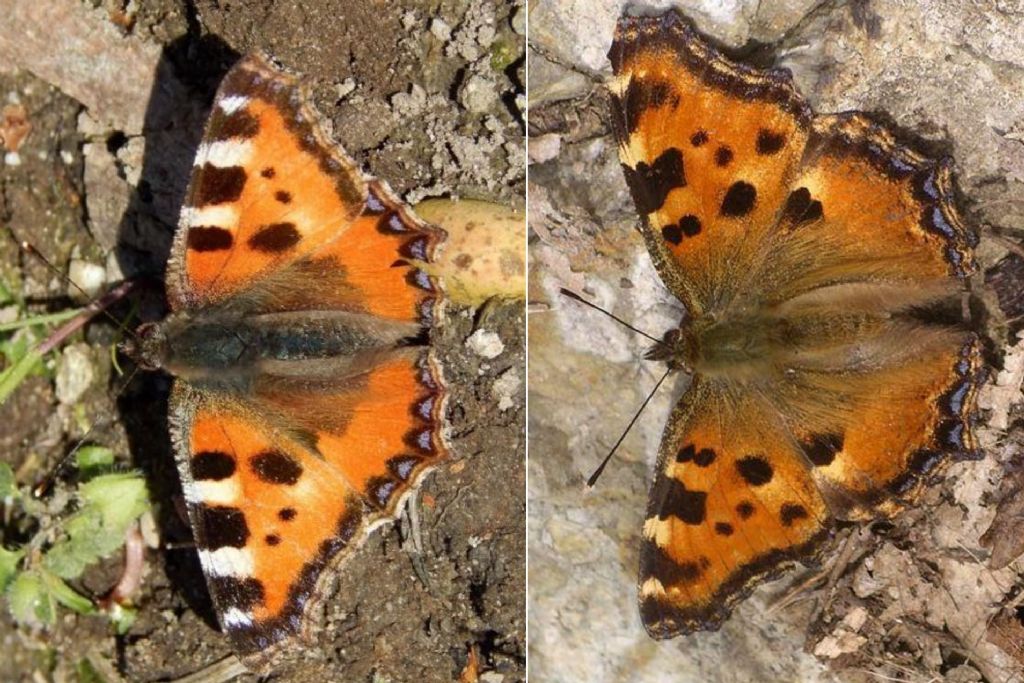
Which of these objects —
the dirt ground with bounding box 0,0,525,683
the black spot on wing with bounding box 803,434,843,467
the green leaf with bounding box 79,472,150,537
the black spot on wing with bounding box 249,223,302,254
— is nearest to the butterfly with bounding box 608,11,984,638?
the black spot on wing with bounding box 803,434,843,467

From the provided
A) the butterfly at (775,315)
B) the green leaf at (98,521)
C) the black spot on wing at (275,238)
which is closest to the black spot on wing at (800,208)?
the butterfly at (775,315)

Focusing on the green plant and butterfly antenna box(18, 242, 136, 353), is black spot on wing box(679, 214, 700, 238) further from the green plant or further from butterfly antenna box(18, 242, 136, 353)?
the green plant

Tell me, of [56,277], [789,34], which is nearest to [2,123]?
[56,277]

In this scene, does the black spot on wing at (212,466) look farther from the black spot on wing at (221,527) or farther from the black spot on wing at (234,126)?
the black spot on wing at (234,126)

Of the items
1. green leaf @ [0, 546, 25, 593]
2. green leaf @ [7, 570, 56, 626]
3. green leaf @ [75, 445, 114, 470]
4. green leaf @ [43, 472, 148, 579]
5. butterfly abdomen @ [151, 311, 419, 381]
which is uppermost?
butterfly abdomen @ [151, 311, 419, 381]

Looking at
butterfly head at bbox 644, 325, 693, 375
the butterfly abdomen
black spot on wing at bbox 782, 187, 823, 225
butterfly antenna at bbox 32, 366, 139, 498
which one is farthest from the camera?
butterfly antenna at bbox 32, 366, 139, 498

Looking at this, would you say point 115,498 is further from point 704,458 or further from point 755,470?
point 755,470

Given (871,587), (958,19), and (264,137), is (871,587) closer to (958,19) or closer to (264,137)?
(958,19)
